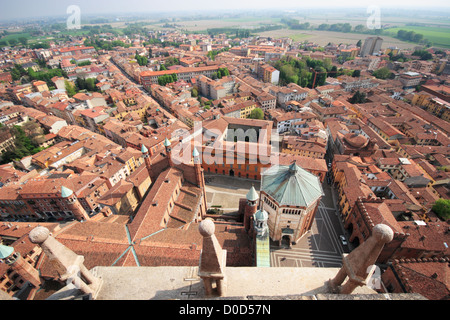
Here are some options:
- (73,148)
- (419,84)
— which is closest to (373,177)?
(73,148)

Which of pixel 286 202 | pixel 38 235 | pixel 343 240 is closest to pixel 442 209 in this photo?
pixel 343 240

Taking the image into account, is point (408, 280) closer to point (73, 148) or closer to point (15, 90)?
point (73, 148)

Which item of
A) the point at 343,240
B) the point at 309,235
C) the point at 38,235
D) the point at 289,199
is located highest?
the point at 38,235

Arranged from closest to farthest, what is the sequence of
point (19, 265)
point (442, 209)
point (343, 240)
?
point (19, 265)
point (343, 240)
point (442, 209)

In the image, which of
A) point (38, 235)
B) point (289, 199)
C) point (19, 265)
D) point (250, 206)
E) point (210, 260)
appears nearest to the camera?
point (38, 235)

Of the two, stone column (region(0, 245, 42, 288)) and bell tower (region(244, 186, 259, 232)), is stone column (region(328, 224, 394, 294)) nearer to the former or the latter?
bell tower (region(244, 186, 259, 232))

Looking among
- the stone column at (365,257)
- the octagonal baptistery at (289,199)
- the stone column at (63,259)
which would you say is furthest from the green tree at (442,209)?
the stone column at (63,259)

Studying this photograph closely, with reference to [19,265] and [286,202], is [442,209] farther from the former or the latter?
[19,265]
